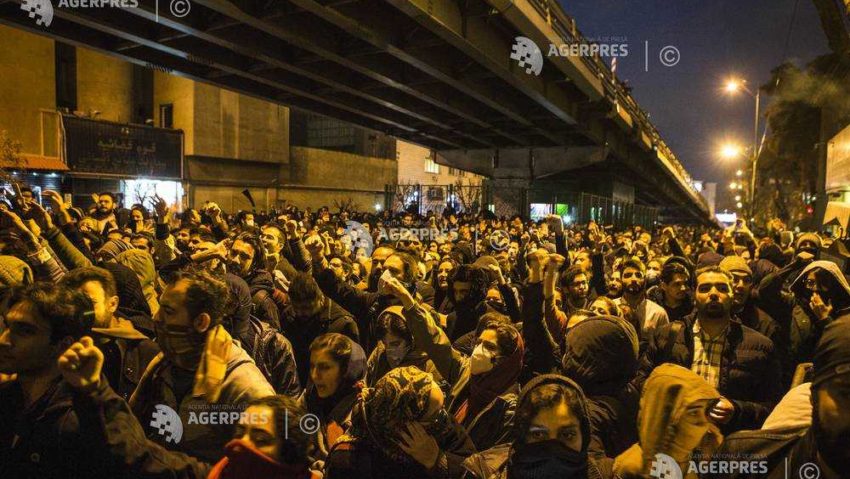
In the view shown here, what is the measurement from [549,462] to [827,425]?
33.5 inches

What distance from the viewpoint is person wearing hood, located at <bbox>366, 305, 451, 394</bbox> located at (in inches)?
128

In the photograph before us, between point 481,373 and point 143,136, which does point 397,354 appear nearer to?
point 481,373

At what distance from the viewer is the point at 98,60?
1037 inches

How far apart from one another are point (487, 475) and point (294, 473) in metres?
0.74

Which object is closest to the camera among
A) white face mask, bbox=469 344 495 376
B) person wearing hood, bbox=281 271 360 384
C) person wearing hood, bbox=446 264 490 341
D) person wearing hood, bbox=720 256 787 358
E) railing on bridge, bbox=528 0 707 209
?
white face mask, bbox=469 344 495 376

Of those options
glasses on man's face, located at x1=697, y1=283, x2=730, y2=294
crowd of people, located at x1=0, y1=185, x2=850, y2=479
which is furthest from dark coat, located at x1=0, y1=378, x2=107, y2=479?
glasses on man's face, located at x1=697, y1=283, x2=730, y2=294

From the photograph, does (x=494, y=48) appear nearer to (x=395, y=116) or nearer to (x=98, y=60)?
(x=395, y=116)

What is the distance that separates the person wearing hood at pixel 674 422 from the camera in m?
1.84

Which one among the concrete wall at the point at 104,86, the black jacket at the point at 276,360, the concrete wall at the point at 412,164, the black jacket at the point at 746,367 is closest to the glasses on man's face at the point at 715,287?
the black jacket at the point at 746,367

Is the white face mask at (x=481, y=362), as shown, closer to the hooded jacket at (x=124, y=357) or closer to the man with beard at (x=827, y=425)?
the man with beard at (x=827, y=425)

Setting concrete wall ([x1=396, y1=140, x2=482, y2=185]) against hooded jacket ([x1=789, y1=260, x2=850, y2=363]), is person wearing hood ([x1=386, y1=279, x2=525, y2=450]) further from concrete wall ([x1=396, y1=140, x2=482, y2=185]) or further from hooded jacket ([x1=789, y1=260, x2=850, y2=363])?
concrete wall ([x1=396, y1=140, x2=482, y2=185])

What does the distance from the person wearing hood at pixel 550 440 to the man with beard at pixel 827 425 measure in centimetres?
57

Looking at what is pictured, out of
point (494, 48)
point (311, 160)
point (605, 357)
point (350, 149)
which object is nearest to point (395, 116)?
point (494, 48)

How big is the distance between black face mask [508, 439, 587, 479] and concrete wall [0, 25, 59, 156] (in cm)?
2552
